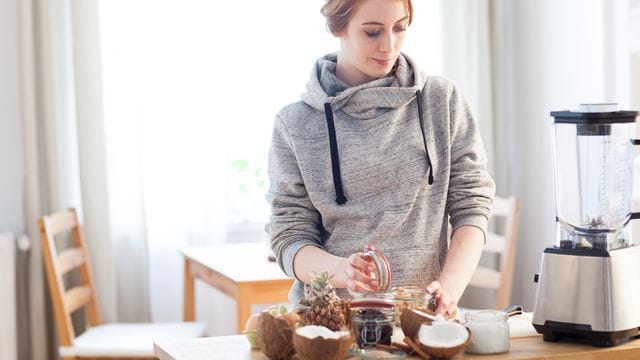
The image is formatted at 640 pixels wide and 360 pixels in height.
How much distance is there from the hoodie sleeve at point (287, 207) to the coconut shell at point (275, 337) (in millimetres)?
367

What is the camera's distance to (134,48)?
397 cm

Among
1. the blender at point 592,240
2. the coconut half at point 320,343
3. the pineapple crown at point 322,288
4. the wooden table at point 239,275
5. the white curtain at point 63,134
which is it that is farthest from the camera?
the white curtain at point 63,134

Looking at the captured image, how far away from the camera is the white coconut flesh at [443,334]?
1.65m

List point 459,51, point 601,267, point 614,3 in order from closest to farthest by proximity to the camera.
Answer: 1. point 601,267
2. point 614,3
3. point 459,51

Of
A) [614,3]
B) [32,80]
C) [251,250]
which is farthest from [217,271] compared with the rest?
[614,3]

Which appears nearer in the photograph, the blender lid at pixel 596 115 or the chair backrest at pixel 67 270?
the blender lid at pixel 596 115

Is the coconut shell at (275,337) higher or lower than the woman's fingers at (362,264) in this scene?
lower

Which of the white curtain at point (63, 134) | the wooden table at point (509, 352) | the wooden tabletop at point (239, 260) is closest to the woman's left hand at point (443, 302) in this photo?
the wooden table at point (509, 352)

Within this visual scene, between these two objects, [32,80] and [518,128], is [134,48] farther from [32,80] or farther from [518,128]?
[518,128]

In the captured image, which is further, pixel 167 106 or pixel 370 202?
pixel 167 106

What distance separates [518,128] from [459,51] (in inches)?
16.6

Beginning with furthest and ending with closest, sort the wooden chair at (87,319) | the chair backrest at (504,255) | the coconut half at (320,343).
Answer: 1. the chair backrest at (504,255)
2. the wooden chair at (87,319)
3. the coconut half at (320,343)

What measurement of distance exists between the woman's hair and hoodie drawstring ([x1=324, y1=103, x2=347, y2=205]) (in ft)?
0.50

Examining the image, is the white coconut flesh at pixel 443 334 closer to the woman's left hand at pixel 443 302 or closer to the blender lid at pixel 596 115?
the woman's left hand at pixel 443 302
